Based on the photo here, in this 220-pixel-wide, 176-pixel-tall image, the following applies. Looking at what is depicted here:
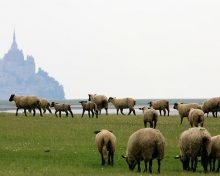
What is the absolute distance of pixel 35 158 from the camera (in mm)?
25531

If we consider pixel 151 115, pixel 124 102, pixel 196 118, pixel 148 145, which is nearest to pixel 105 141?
pixel 148 145

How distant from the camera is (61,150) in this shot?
28.1 metres

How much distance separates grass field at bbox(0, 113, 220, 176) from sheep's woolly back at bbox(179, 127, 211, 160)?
0.87 meters

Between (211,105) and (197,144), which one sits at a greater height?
(211,105)

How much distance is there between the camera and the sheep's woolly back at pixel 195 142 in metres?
21.7

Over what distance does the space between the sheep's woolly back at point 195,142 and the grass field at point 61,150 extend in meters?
0.87

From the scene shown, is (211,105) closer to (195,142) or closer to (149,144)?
(195,142)

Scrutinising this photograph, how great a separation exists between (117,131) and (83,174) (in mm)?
16680

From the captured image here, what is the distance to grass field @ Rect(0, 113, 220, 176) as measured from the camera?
71.7 feet

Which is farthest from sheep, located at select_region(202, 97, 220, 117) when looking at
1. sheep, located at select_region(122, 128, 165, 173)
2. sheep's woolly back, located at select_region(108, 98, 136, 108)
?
sheep, located at select_region(122, 128, 165, 173)

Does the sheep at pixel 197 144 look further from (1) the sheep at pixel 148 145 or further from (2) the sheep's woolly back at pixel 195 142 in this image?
(1) the sheep at pixel 148 145

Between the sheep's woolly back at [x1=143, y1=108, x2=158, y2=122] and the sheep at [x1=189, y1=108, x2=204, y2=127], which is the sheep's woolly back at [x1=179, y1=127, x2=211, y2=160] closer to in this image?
the sheep at [x1=189, y1=108, x2=204, y2=127]

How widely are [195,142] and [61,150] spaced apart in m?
8.64

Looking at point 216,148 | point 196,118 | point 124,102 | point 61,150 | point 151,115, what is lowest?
point 61,150
